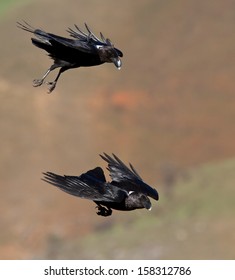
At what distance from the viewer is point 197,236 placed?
30.3 metres

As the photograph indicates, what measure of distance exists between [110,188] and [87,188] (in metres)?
0.44

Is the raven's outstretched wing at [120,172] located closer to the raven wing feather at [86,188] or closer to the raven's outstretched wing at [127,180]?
the raven's outstretched wing at [127,180]

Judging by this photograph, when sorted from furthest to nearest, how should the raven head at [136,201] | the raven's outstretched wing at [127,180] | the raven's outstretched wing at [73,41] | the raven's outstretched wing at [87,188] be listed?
the raven's outstretched wing at [127,180] → the raven's outstretched wing at [73,41] → the raven head at [136,201] → the raven's outstretched wing at [87,188]

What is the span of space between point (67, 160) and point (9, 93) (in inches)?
123

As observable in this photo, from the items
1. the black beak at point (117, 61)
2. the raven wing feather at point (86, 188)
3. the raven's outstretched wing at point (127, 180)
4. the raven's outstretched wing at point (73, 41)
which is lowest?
the raven wing feather at point (86, 188)

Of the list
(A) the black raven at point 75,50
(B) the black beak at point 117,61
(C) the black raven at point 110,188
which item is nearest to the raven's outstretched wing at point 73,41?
(A) the black raven at point 75,50

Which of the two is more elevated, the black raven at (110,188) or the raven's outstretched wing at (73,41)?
the raven's outstretched wing at (73,41)

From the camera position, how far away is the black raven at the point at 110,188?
14.7 m

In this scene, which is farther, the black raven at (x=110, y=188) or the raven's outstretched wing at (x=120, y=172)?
the raven's outstretched wing at (x=120, y=172)

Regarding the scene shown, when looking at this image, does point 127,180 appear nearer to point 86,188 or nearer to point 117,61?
point 86,188

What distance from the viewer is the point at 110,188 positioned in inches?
597

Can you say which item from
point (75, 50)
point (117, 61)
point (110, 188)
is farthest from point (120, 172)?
point (75, 50)
